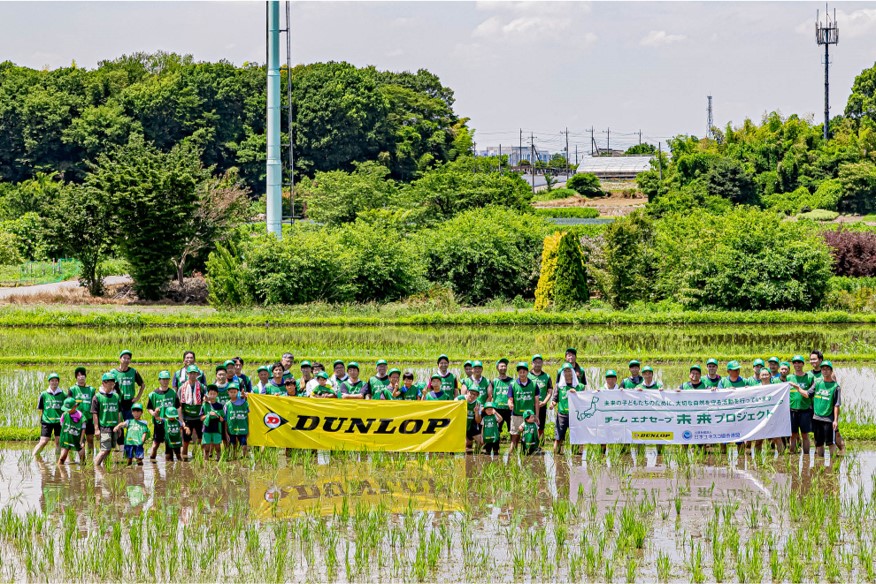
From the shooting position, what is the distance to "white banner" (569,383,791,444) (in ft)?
54.2

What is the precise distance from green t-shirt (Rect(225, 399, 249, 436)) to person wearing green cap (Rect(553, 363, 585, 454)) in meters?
4.60

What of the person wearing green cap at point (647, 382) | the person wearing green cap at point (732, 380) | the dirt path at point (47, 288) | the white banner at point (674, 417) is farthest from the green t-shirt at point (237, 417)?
the dirt path at point (47, 288)

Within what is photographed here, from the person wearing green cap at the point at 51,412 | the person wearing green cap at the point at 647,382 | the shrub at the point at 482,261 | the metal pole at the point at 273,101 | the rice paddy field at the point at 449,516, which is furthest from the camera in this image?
the metal pole at the point at 273,101

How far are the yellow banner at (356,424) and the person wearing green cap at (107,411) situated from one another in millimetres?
1953

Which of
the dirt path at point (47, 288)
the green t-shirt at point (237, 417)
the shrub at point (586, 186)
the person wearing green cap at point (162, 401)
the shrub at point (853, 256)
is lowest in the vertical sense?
the green t-shirt at point (237, 417)

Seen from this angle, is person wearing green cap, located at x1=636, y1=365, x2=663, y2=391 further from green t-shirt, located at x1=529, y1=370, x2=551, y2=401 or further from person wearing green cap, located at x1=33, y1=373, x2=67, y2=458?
person wearing green cap, located at x1=33, y1=373, x2=67, y2=458

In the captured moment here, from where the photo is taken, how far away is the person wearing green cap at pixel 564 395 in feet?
54.5

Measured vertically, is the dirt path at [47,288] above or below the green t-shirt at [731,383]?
above

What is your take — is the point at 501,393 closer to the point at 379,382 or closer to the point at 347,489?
the point at 379,382

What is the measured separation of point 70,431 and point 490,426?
6.06 metres

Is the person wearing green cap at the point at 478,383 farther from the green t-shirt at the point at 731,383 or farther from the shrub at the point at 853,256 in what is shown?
the shrub at the point at 853,256

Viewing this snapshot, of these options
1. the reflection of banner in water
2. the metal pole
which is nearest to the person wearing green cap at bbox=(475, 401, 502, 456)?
the reflection of banner in water

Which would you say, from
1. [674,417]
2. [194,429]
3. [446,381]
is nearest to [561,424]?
[674,417]

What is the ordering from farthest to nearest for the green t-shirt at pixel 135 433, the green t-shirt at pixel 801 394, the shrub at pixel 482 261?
the shrub at pixel 482 261
the green t-shirt at pixel 801 394
the green t-shirt at pixel 135 433
